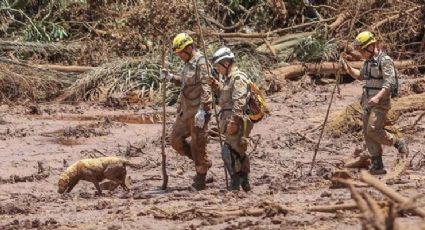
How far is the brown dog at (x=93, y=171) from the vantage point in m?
9.80

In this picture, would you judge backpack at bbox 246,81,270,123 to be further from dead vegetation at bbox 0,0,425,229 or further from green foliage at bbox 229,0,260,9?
green foliage at bbox 229,0,260,9

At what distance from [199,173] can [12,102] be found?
767 cm

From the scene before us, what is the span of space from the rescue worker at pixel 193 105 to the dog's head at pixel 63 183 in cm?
113

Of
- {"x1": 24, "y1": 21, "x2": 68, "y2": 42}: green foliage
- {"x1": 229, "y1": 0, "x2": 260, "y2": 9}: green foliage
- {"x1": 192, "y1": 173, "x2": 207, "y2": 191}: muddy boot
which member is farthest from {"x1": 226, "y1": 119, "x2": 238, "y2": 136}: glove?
{"x1": 229, "y1": 0, "x2": 260, "y2": 9}: green foliage

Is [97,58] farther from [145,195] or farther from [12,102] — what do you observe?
[145,195]

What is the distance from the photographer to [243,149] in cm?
948

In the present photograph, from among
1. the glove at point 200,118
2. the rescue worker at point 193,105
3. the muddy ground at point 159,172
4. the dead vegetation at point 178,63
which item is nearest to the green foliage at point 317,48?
the dead vegetation at point 178,63

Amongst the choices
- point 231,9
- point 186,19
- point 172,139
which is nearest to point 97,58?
point 186,19

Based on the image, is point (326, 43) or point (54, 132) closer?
point (54, 132)

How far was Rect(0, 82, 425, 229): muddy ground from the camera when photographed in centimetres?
769

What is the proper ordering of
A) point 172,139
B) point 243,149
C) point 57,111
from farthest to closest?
1. point 57,111
2. point 172,139
3. point 243,149

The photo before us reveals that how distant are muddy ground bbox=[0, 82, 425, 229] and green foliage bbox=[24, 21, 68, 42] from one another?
280 centimetres

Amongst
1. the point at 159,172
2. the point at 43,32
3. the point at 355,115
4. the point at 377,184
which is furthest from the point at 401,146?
the point at 43,32

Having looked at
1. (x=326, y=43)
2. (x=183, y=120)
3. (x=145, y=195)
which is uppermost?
(x=326, y=43)
